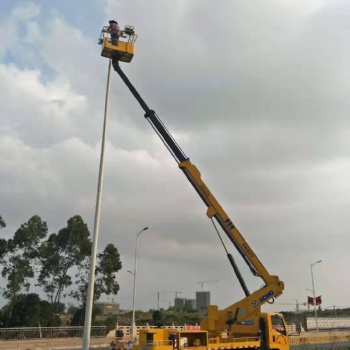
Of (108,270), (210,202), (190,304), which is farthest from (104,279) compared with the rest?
(190,304)

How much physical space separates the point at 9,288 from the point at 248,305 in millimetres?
34481

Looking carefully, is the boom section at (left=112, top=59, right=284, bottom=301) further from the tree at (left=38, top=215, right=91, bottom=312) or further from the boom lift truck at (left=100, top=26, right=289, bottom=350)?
the tree at (left=38, top=215, right=91, bottom=312)

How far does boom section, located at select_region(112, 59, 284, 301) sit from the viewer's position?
18.8 meters

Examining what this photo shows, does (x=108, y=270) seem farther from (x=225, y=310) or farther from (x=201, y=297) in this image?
(x=201, y=297)

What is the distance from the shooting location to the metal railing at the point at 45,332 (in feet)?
122

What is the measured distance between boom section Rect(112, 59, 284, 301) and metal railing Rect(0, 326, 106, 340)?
28.1 m

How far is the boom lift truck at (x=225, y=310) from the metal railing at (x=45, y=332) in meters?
26.7

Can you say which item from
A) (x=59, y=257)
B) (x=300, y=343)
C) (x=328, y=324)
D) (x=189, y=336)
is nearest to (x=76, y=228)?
(x=59, y=257)

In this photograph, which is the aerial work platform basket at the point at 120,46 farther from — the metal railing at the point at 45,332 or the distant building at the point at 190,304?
the distant building at the point at 190,304

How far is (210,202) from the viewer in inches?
785

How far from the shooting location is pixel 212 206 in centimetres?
1992

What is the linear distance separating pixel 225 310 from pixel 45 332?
2966 centimetres

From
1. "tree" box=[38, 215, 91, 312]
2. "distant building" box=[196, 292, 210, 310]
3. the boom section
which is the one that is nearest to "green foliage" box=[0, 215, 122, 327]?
"tree" box=[38, 215, 91, 312]

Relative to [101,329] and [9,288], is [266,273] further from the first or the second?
[9,288]
